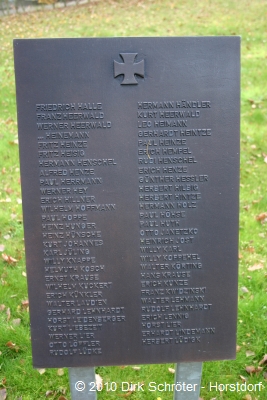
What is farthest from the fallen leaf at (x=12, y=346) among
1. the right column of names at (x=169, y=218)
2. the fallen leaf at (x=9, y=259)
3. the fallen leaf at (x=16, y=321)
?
the right column of names at (x=169, y=218)

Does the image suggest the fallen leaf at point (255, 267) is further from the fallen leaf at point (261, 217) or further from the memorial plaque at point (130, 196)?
the memorial plaque at point (130, 196)

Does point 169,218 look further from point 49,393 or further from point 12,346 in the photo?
point 12,346

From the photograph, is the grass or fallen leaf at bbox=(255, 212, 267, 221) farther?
fallen leaf at bbox=(255, 212, 267, 221)

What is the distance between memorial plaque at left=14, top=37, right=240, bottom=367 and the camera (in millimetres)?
2467

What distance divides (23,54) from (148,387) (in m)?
2.43

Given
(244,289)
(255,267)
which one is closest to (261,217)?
(255,267)

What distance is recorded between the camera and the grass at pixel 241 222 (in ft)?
11.2

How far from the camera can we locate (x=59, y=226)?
2.54 metres

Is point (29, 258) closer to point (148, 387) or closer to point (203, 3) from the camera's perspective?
point (148, 387)

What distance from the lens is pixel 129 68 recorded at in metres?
2.44

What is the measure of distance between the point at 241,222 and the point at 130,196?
107 inches

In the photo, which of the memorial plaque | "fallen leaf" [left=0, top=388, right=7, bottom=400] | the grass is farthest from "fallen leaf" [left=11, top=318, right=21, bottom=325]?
the memorial plaque

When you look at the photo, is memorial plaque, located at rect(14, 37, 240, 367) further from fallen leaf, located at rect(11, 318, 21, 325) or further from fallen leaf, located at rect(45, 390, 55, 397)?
fallen leaf, located at rect(11, 318, 21, 325)

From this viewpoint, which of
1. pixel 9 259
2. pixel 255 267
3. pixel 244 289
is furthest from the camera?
pixel 9 259
